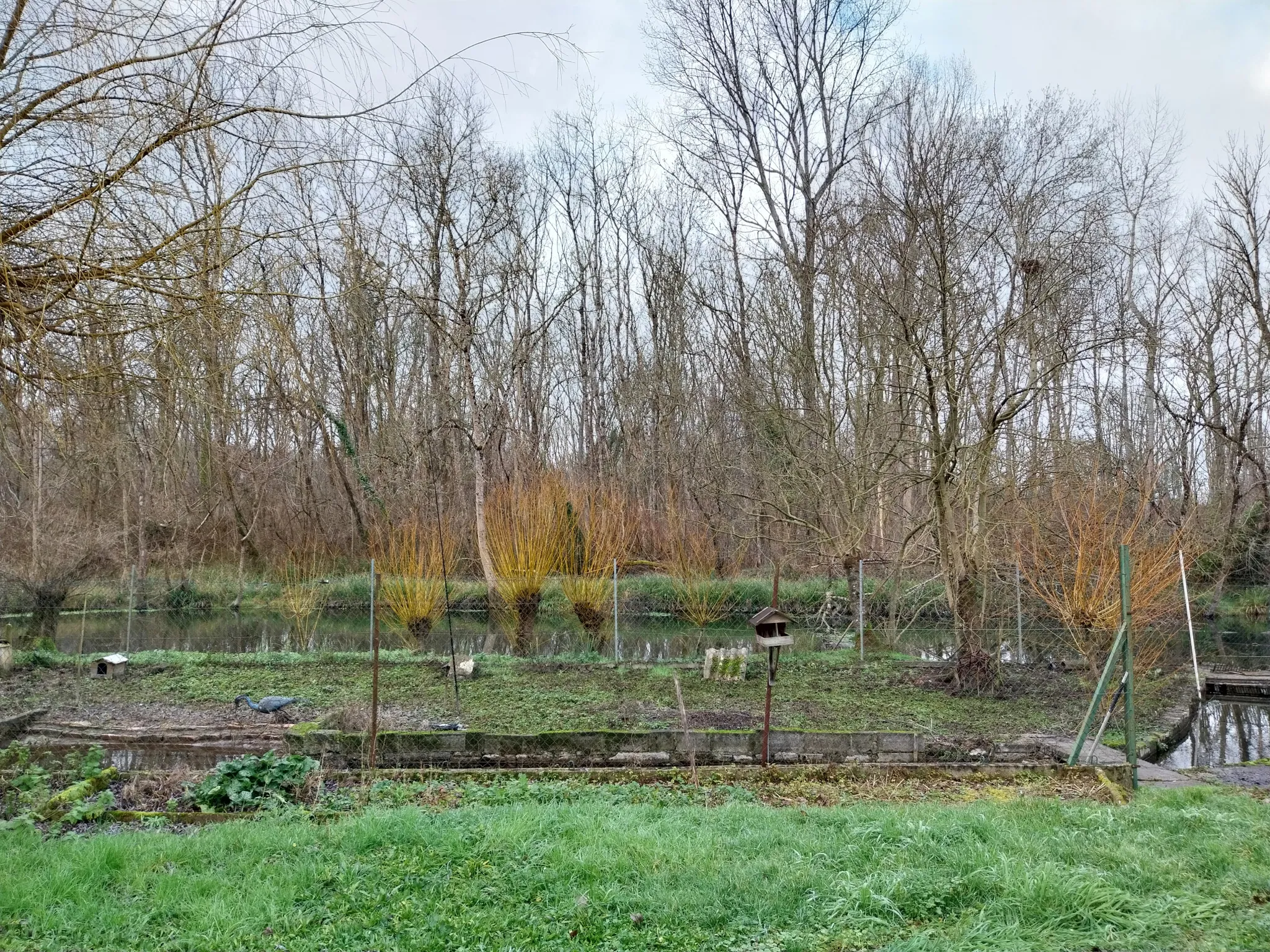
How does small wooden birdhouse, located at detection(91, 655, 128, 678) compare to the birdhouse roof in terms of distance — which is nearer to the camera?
the birdhouse roof

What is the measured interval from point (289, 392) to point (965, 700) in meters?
9.32

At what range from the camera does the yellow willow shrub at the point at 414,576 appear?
1469cm

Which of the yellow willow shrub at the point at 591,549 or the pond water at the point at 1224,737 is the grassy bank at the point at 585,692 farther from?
the yellow willow shrub at the point at 591,549

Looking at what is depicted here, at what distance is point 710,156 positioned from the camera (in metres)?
22.4

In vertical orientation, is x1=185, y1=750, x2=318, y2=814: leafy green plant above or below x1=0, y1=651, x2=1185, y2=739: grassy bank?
above

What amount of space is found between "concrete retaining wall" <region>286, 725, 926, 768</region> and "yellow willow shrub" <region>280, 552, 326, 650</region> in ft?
26.9

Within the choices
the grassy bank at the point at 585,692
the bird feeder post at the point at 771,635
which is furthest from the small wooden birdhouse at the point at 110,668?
the bird feeder post at the point at 771,635

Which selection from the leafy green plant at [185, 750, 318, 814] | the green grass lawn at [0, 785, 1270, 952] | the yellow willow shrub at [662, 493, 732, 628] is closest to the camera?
the green grass lawn at [0, 785, 1270, 952]

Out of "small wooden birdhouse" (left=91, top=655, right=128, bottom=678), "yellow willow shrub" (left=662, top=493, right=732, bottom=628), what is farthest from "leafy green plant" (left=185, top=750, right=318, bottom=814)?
"yellow willow shrub" (left=662, top=493, right=732, bottom=628)

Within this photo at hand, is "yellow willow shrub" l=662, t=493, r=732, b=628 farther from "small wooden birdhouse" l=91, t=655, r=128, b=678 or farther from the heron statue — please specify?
"small wooden birdhouse" l=91, t=655, r=128, b=678

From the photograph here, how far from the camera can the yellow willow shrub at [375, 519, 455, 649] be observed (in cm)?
1469

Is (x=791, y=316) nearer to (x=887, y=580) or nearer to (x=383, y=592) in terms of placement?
(x=887, y=580)

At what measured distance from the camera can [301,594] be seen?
1644 centimetres

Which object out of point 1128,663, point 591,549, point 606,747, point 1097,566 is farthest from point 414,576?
point 1128,663
